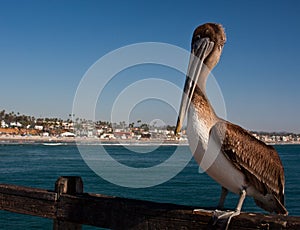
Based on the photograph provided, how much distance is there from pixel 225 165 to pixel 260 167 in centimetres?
37

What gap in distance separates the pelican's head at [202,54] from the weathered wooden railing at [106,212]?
66cm

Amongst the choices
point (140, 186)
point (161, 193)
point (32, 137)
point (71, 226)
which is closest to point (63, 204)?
point (71, 226)

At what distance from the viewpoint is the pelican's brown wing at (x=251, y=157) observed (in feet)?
8.84

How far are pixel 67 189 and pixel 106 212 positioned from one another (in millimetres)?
426

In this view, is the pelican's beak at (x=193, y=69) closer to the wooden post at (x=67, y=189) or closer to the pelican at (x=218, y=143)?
the pelican at (x=218, y=143)

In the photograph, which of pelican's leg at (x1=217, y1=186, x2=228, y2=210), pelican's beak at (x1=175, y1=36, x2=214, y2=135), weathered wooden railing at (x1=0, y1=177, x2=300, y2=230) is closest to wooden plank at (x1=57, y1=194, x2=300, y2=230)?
weathered wooden railing at (x1=0, y1=177, x2=300, y2=230)

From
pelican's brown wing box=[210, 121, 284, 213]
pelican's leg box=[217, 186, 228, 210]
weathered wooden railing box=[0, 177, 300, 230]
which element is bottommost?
weathered wooden railing box=[0, 177, 300, 230]

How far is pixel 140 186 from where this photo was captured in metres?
37.1

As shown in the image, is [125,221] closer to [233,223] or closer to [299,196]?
[233,223]

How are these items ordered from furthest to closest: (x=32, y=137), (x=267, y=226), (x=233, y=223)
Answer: (x=32, y=137)
(x=233, y=223)
(x=267, y=226)

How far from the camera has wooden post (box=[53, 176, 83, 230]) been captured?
284 cm

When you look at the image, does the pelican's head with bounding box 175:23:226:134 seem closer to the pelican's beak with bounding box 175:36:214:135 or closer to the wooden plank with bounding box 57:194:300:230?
the pelican's beak with bounding box 175:36:214:135

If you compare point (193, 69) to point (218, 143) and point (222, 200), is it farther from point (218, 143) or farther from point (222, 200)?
point (222, 200)

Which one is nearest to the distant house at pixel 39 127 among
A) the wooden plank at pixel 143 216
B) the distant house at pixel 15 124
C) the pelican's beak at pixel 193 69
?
the distant house at pixel 15 124
